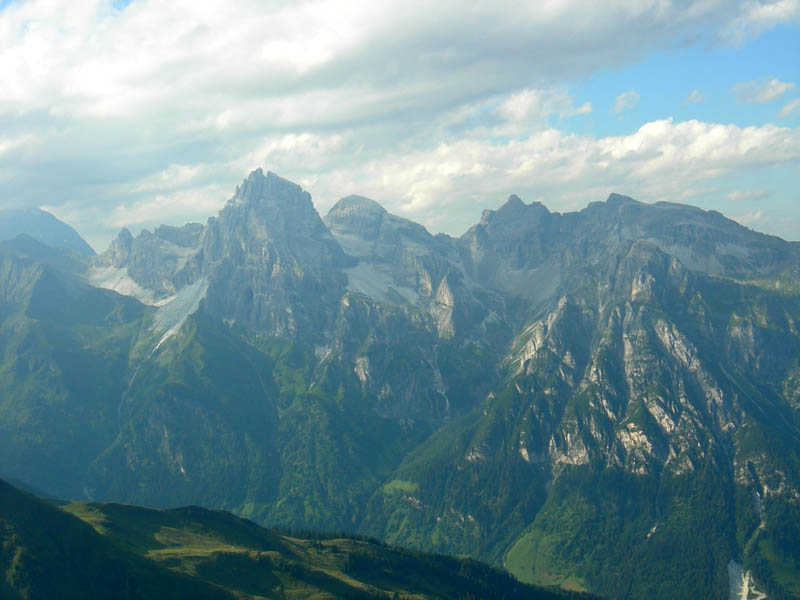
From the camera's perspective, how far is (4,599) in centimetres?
19875
